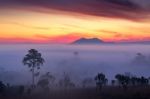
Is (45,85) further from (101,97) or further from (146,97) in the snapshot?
(146,97)

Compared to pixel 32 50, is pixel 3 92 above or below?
below

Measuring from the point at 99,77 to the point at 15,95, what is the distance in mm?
33583

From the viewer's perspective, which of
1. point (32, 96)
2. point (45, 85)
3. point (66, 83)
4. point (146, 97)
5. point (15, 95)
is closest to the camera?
point (146, 97)

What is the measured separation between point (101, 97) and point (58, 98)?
37.5 feet

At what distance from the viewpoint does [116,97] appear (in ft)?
279

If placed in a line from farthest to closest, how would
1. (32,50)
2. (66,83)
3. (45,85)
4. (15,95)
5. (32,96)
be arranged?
(66,83)
(32,50)
(45,85)
(15,95)
(32,96)

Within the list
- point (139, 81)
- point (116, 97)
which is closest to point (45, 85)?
point (116, 97)

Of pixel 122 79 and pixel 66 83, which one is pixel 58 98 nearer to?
pixel 122 79

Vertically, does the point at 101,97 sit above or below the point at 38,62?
below

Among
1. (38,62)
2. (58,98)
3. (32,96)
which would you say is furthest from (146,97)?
(38,62)

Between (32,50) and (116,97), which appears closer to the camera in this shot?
(116,97)

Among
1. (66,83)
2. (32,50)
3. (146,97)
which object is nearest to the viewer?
(146,97)

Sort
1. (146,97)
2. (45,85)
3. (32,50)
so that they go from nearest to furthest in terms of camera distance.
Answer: (146,97)
(45,85)
(32,50)

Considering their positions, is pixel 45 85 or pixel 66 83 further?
pixel 66 83
